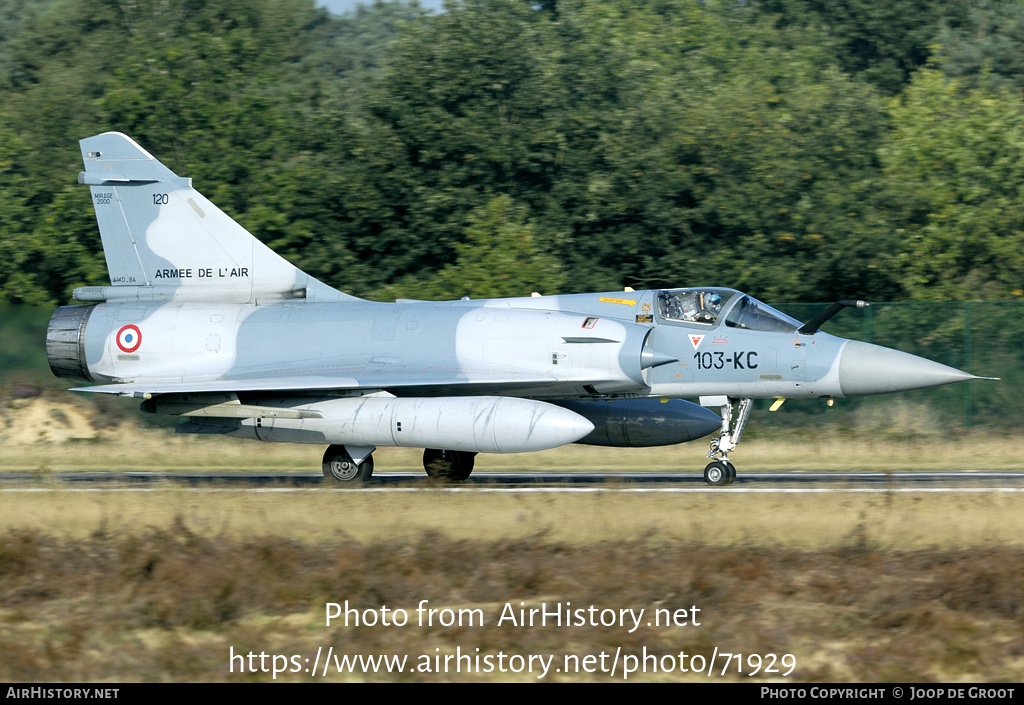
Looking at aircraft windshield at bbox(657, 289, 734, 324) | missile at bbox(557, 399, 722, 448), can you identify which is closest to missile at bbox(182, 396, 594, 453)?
missile at bbox(557, 399, 722, 448)

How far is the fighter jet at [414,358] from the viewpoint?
593 inches

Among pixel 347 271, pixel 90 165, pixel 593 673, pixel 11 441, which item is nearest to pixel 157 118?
pixel 347 271

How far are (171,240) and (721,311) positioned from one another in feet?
26.4

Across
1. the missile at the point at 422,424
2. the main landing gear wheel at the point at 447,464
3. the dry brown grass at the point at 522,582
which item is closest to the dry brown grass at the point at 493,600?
the dry brown grass at the point at 522,582

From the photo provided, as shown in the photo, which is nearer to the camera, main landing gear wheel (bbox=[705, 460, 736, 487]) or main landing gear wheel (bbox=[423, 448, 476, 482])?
main landing gear wheel (bbox=[705, 460, 736, 487])

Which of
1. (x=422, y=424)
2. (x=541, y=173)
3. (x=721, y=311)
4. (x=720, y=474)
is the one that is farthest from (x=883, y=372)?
(x=541, y=173)

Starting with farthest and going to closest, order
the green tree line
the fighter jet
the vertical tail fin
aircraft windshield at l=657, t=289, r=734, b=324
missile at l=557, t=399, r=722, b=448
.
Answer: the green tree line
the vertical tail fin
missile at l=557, t=399, r=722, b=448
aircraft windshield at l=657, t=289, r=734, b=324
the fighter jet

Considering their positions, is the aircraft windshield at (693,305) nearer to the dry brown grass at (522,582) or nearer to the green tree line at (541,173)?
the dry brown grass at (522,582)

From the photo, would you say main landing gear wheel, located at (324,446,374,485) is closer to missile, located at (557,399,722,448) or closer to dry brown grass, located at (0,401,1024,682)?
dry brown grass, located at (0,401,1024,682)

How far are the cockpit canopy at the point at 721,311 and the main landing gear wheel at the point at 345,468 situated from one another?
14.7ft

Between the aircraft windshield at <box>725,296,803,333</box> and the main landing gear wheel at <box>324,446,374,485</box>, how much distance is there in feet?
17.1

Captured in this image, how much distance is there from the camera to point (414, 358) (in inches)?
621

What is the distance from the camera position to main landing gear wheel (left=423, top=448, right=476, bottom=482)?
16594 millimetres

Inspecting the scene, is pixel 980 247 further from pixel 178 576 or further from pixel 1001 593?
pixel 178 576
